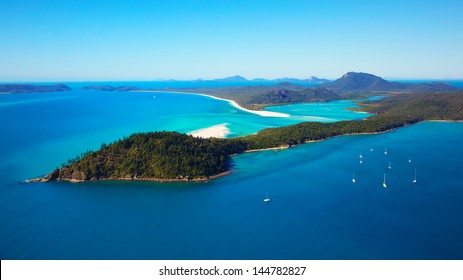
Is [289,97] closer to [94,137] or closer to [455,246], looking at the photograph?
[94,137]

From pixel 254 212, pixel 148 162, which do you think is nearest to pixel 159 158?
pixel 148 162

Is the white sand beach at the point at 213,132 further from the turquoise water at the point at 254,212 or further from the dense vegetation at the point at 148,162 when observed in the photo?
the dense vegetation at the point at 148,162

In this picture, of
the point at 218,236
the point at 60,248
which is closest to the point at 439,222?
the point at 218,236

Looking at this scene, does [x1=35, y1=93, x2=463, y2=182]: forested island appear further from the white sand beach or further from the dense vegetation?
the white sand beach

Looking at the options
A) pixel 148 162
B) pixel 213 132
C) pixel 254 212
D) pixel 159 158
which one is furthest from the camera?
pixel 213 132

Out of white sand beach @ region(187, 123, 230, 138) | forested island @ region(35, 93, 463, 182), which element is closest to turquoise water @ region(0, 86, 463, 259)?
forested island @ region(35, 93, 463, 182)

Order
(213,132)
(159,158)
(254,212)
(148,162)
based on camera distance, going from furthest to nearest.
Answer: (213,132) → (159,158) → (148,162) → (254,212)

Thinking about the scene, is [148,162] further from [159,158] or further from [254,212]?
[254,212]
